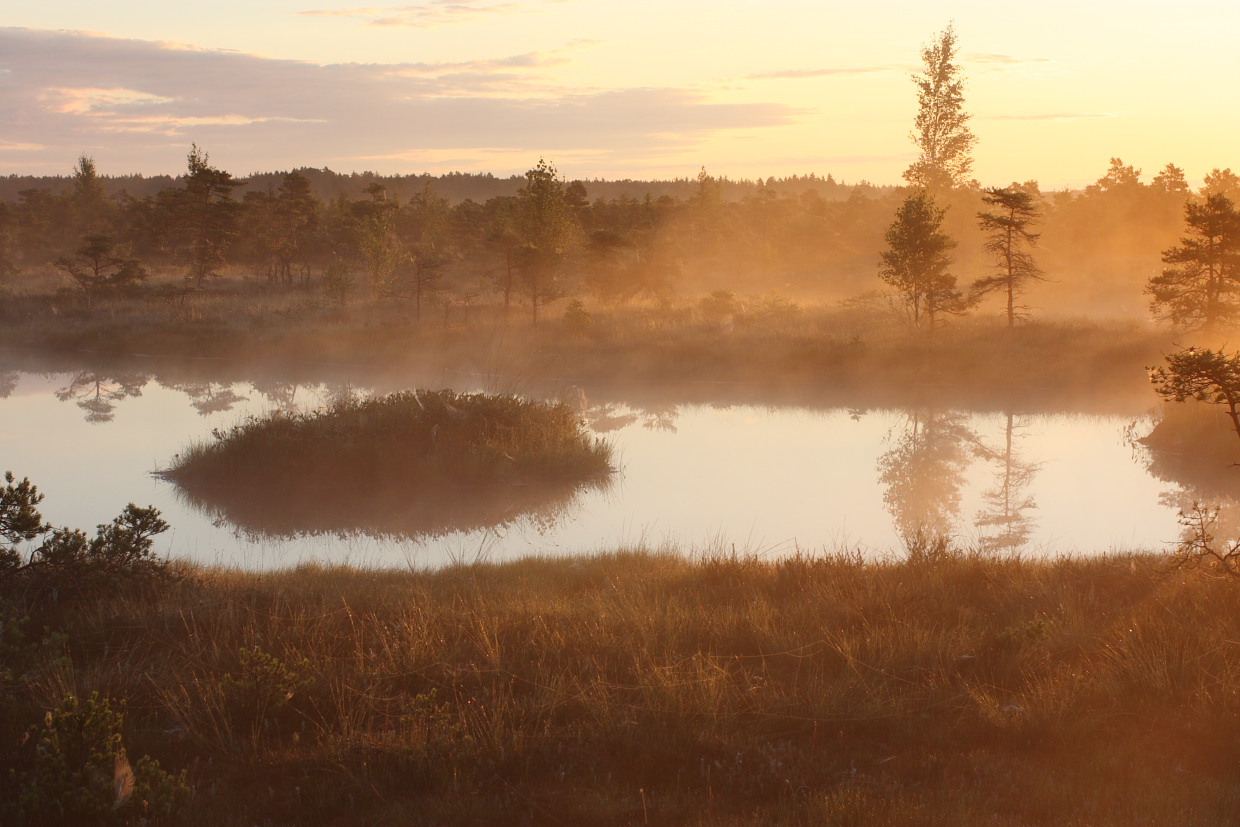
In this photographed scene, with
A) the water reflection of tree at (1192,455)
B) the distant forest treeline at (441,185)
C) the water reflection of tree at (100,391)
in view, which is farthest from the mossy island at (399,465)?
the distant forest treeline at (441,185)

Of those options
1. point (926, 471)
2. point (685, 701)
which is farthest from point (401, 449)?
point (685, 701)

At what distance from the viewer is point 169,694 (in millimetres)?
5879

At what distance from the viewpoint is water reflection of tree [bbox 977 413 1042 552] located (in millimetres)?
12367

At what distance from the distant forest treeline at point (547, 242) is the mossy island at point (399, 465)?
1745 centimetres

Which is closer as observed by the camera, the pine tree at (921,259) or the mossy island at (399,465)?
the mossy island at (399,465)

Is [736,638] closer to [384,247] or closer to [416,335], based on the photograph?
[416,335]

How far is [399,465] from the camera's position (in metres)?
15.9

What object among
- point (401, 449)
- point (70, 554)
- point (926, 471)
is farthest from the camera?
point (926, 471)

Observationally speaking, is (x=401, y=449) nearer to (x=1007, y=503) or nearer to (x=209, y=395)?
(x=1007, y=503)

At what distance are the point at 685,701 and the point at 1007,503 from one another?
A: 34.2 ft

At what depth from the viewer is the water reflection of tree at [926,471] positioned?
13750 mm

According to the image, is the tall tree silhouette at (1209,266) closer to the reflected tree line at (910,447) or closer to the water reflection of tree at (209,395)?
the reflected tree line at (910,447)

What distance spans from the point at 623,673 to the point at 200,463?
39.9 feet

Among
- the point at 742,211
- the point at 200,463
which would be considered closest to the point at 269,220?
the point at 742,211
